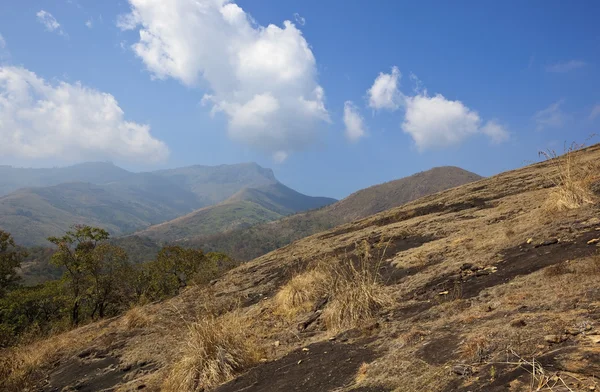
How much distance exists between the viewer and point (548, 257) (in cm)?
663

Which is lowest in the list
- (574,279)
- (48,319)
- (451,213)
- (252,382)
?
(48,319)

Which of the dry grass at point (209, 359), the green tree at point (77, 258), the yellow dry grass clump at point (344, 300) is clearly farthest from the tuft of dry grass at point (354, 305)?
the green tree at point (77, 258)

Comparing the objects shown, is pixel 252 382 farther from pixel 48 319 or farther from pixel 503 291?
pixel 48 319

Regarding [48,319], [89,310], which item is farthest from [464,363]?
[48,319]

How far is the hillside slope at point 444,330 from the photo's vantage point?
3.59 metres

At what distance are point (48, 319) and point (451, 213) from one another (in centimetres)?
3565

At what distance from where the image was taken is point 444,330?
5.01m

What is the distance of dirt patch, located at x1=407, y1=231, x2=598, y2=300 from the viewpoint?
6352 millimetres

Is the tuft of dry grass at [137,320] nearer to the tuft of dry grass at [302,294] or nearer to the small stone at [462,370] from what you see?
the tuft of dry grass at [302,294]

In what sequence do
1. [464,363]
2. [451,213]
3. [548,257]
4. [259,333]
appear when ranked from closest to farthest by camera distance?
[464,363] → [548,257] → [259,333] → [451,213]

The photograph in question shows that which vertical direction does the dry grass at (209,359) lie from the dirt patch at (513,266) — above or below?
below

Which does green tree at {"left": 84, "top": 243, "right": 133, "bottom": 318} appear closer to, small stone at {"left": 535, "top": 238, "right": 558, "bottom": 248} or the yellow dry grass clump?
the yellow dry grass clump

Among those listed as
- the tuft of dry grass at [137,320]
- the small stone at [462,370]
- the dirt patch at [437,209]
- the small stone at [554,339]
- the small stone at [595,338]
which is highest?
the dirt patch at [437,209]

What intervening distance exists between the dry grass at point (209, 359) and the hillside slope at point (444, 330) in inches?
3.2
